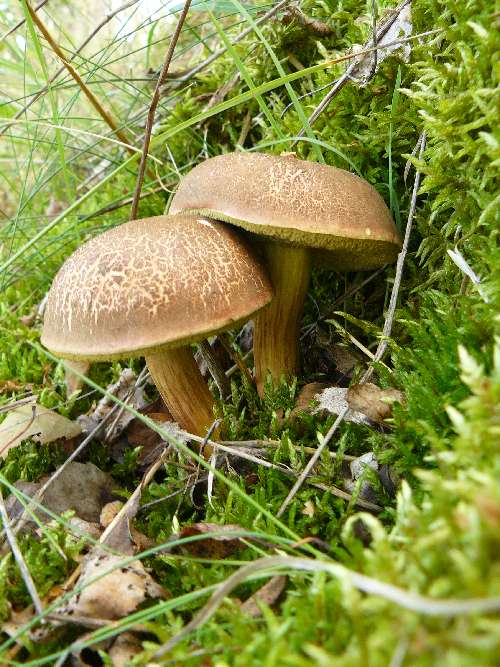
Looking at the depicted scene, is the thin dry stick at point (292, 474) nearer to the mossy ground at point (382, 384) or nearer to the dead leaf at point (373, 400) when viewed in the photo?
the mossy ground at point (382, 384)

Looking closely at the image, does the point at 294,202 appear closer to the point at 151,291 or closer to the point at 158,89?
the point at 151,291

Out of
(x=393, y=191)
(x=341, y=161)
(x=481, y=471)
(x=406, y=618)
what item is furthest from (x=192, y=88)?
(x=406, y=618)

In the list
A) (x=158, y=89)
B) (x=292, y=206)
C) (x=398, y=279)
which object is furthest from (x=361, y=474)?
(x=158, y=89)

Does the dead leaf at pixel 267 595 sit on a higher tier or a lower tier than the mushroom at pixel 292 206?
lower

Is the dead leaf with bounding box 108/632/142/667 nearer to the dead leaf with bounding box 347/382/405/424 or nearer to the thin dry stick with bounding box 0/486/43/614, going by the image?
the thin dry stick with bounding box 0/486/43/614

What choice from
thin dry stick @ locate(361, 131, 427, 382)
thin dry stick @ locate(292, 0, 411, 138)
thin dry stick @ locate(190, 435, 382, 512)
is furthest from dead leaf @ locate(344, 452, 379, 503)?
thin dry stick @ locate(292, 0, 411, 138)

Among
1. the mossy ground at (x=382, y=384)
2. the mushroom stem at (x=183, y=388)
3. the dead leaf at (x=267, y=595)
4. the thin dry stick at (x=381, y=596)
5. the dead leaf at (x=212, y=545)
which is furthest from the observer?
the mushroom stem at (x=183, y=388)

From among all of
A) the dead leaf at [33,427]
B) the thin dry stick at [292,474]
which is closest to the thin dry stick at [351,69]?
the thin dry stick at [292,474]
